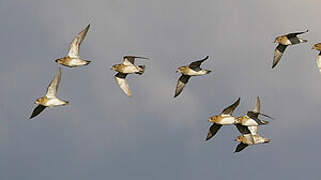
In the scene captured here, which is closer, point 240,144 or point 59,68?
point 59,68

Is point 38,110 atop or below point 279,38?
below

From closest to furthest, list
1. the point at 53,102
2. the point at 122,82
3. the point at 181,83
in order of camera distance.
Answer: the point at 53,102 < the point at 122,82 < the point at 181,83

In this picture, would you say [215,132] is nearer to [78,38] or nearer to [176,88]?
[176,88]

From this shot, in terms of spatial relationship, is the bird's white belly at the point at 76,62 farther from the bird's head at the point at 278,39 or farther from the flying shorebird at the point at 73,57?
the bird's head at the point at 278,39

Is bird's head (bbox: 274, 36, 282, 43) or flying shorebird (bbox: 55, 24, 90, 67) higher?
bird's head (bbox: 274, 36, 282, 43)

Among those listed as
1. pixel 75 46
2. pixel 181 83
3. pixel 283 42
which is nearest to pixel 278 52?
pixel 283 42

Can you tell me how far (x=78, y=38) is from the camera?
11588 cm

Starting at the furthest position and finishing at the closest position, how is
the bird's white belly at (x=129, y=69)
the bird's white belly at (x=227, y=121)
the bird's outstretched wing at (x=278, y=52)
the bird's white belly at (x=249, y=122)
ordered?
the bird's outstretched wing at (x=278, y=52) → the bird's white belly at (x=129, y=69) → the bird's white belly at (x=249, y=122) → the bird's white belly at (x=227, y=121)

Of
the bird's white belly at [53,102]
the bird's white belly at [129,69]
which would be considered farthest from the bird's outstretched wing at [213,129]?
the bird's white belly at [53,102]

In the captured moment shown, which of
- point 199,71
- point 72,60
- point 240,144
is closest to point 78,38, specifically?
point 72,60

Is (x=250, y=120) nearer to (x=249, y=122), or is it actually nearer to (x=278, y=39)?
(x=249, y=122)

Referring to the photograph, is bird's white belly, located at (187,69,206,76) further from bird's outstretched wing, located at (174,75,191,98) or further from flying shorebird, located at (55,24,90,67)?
flying shorebird, located at (55,24,90,67)

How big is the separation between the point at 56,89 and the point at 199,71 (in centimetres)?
1337

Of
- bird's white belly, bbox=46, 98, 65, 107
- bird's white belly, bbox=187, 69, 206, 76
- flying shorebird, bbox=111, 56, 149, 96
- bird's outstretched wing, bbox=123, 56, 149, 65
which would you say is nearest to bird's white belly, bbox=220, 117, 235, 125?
bird's white belly, bbox=187, 69, 206, 76
